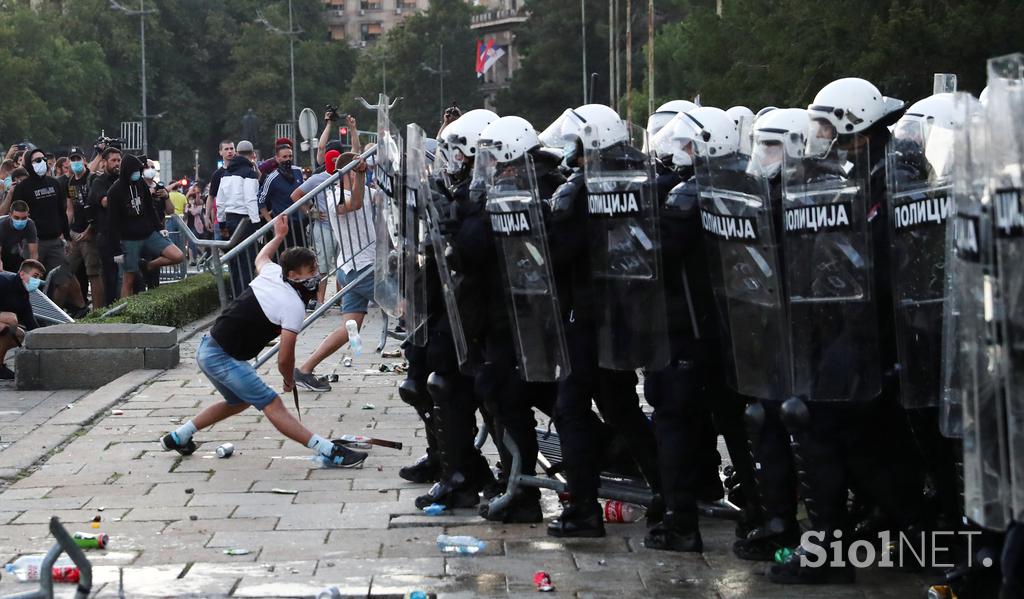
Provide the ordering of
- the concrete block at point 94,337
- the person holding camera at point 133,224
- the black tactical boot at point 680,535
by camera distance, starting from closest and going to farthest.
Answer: the black tactical boot at point 680,535
the concrete block at point 94,337
the person holding camera at point 133,224

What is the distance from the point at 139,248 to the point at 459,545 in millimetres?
10505

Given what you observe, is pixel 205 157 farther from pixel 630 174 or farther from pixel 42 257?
pixel 630 174

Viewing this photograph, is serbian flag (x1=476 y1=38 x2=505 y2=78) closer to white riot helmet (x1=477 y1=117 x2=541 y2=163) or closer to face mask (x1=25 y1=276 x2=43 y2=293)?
face mask (x1=25 y1=276 x2=43 y2=293)

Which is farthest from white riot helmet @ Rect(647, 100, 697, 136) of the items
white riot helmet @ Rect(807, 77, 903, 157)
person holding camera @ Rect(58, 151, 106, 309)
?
person holding camera @ Rect(58, 151, 106, 309)

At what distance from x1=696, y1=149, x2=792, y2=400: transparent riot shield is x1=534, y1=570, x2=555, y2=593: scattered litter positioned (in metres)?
1.03

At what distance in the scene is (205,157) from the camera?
8538cm

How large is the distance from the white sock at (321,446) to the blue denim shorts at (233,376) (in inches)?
12.3

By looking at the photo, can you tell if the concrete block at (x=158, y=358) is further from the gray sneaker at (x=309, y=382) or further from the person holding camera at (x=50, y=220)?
the person holding camera at (x=50, y=220)

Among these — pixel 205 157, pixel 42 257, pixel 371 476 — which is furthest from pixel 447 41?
pixel 371 476

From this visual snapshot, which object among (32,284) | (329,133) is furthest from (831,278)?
(329,133)

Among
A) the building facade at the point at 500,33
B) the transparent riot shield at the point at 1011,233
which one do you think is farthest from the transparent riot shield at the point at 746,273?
the building facade at the point at 500,33

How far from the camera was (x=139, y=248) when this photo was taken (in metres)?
16.6

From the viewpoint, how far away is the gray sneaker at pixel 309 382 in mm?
11789

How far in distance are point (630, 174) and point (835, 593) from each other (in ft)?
6.02
